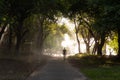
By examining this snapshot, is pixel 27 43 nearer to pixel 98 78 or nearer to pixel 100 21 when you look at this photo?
pixel 100 21

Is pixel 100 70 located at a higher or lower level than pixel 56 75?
higher

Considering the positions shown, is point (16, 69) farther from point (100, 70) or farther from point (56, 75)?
point (100, 70)

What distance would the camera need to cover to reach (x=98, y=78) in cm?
1697

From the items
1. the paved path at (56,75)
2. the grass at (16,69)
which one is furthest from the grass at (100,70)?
the grass at (16,69)

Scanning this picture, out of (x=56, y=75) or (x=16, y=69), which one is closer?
(x=56, y=75)

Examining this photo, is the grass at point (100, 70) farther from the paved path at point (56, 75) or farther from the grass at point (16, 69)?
the grass at point (16, 69)


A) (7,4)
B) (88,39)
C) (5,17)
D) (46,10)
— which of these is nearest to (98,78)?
(5,17)

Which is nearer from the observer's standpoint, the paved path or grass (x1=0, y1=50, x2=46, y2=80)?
the paved path

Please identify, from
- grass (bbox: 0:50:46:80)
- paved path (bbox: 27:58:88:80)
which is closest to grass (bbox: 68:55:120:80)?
paved path (bbox: 27:58:88:80)

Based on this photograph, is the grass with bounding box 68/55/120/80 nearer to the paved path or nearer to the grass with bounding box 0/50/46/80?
the paved path

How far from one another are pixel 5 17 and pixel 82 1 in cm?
1273

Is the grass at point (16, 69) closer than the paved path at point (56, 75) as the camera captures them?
No

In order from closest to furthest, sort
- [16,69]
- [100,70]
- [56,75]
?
[56,75] < [100,70] < [16,69]

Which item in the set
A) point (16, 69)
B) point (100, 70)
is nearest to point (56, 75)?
point (100, 70)
